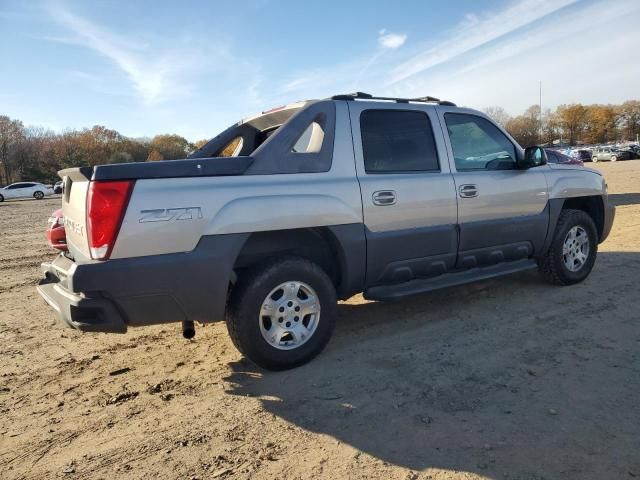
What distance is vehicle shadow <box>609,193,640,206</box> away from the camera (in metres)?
13.2

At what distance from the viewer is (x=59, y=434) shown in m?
2.91

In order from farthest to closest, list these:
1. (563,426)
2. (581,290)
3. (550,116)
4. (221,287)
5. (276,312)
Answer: (550,116) → (581,290) → (276,312) → (221,287) → (563,426)

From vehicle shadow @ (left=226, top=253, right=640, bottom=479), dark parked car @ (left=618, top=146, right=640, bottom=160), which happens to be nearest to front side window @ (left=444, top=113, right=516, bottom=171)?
vehicle shadow @ (left=226, top=253, right=640, bottom=479)

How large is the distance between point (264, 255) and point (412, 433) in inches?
65.8

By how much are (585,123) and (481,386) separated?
12612 cm

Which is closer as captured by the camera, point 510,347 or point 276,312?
point 276,312

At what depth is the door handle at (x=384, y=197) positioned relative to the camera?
13.0 ft

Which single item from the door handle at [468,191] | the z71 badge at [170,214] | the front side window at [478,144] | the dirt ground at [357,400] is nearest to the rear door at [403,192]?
the door handle at [468,191]

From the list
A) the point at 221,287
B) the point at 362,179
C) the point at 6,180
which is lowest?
the point at 221,287

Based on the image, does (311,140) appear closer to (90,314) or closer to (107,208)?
(107,208)

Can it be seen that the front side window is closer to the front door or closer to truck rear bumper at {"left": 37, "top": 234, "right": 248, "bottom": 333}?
the front door

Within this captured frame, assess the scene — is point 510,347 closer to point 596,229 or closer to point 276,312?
point 276,312

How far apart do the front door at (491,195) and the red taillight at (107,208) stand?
294 centimetres

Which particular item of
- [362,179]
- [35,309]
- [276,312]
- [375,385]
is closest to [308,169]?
[362,179]
